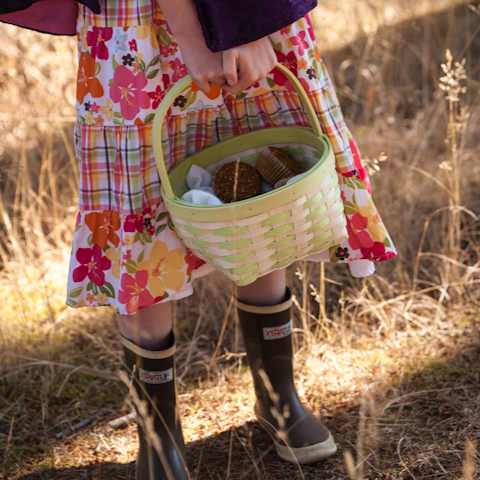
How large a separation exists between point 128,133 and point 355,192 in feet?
1.61

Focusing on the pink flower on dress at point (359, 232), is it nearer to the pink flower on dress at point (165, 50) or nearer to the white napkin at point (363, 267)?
the white napkin at point (363, 267)

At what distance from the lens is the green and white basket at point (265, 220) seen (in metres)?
0.83

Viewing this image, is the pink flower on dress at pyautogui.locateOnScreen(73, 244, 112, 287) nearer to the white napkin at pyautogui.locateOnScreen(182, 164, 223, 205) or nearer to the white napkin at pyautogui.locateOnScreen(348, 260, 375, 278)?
the white napkin at pyautogui.locateOnScreen(182, 164, 223, 205)

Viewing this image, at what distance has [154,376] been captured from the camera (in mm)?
1105

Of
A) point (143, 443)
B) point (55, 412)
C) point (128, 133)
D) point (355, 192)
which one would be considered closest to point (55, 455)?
point (55, 412)

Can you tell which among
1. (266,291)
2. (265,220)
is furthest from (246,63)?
(266,291)

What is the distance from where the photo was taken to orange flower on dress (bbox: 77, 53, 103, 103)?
946mm

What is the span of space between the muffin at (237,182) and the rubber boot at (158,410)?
37 cm

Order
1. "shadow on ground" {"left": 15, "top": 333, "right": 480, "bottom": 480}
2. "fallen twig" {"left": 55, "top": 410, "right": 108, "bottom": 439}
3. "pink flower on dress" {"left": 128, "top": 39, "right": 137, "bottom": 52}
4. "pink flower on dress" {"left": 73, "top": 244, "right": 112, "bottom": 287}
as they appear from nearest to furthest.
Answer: "pink flower on dress" {"left": 128, "top": 39, "right": 137, "bottom": 52} → "pink flower on dress" {"left": 73, "top": 244, "right": 112, "bottom": 287} → "shadow on ground" {"left": 15, "top": 333, "right": 480, "bottom": 480} → "fallen twig" {"left": 55, "top": 410, "right": 108, "bottom": 439}

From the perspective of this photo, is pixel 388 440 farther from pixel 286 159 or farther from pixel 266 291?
pixel 286 159

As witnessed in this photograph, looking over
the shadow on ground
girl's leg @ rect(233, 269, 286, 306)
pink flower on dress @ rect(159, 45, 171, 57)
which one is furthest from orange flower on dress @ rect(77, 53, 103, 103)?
the shadow on ground

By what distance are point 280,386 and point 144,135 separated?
71cm

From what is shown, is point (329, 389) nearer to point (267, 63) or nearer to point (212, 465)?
point (212, 465)

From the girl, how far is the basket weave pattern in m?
0.15
